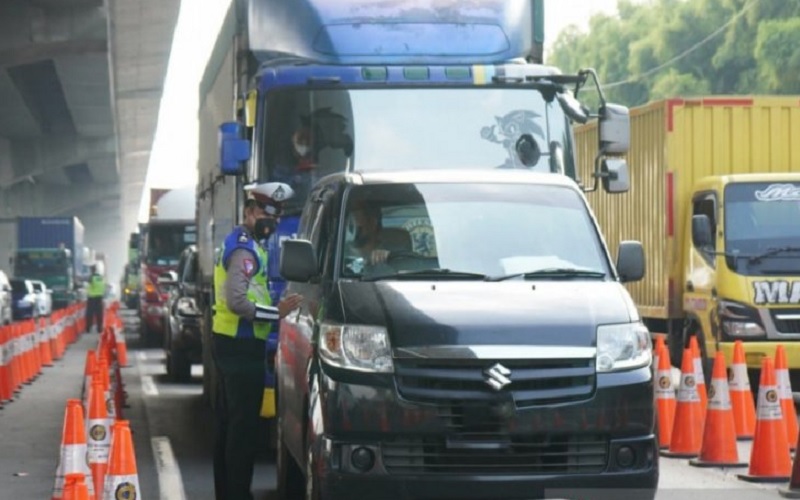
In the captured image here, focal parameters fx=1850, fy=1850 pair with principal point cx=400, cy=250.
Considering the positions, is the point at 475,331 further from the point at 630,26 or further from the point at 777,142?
the point at 630,26

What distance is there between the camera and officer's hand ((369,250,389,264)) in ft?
32.1

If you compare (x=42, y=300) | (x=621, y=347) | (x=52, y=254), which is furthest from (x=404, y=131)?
(x=52, y=254)

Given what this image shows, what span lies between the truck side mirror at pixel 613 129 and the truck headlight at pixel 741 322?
182 inches

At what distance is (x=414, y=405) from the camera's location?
8.73 m

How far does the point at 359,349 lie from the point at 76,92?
4402 centimetres

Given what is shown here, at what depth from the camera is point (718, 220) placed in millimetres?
19344

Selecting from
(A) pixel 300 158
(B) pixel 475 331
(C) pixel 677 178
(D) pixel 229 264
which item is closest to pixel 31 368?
(C) pixel 677 178

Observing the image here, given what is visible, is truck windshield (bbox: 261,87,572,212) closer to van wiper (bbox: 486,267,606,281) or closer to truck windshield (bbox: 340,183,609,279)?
truck windshield (bbox: 340,183,609,279)

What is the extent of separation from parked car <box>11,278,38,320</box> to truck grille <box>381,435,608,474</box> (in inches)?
1589

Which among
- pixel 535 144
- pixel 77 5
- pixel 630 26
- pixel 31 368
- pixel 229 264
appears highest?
Result: pixel 630 26

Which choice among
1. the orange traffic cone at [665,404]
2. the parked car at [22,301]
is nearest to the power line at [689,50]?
the parked car at [22,301]

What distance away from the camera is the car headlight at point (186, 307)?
24328mm

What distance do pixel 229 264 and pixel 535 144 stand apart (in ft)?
13.0

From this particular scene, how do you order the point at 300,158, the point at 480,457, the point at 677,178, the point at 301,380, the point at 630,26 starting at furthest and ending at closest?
the point at 630,26 → the point at 677,178 → the point at 300,158 → the point at 301,380 → the point at 480,457
